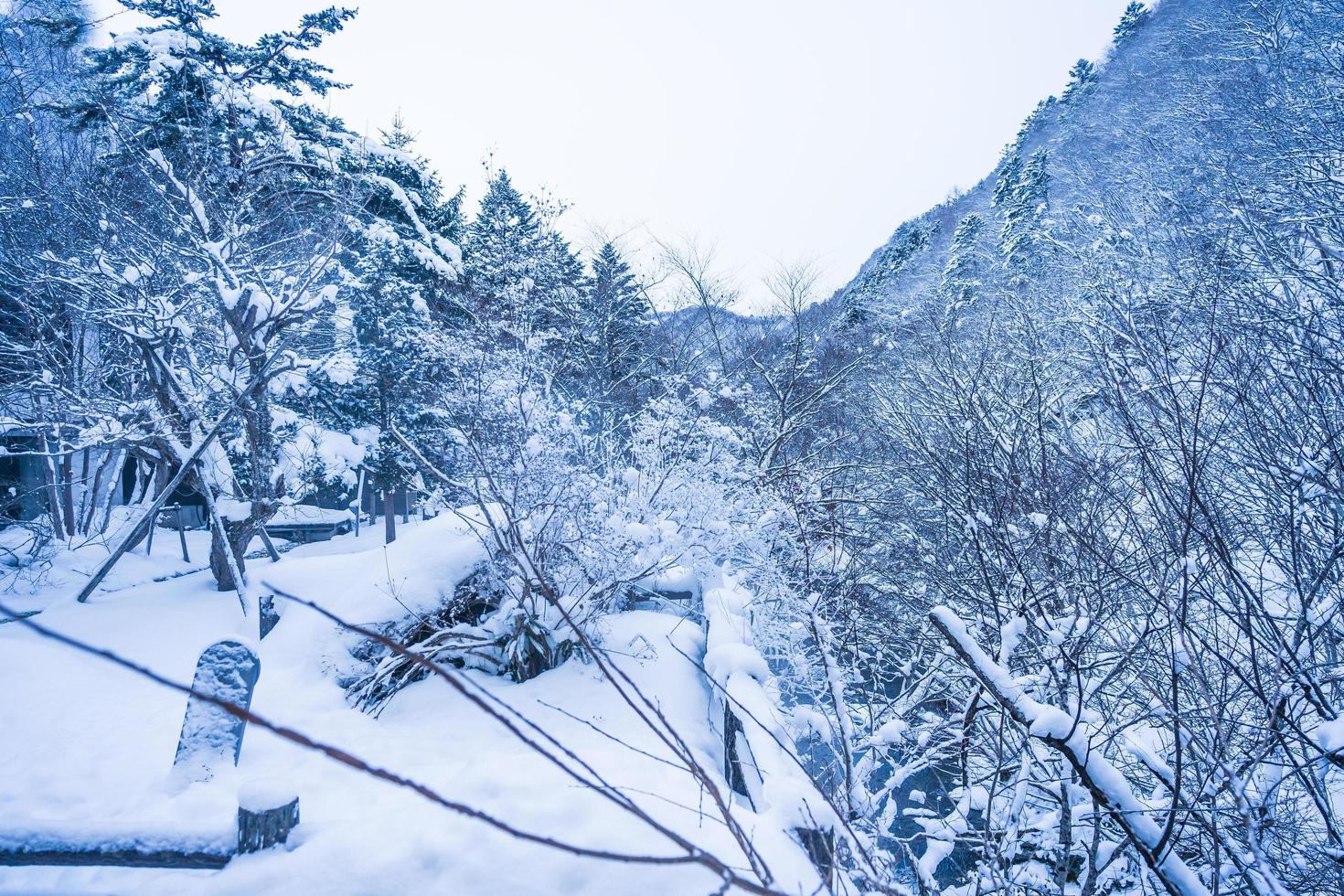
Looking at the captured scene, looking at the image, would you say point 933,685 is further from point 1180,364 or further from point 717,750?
point 1180,364

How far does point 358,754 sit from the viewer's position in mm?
4578

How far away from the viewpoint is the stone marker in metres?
3.22

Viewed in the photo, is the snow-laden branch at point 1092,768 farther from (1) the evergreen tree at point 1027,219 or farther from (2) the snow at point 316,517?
(1) the evergreen tree at point 1027,219

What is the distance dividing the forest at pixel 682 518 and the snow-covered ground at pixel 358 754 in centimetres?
4

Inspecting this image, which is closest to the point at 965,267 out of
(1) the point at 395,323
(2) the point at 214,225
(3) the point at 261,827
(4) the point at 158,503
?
(1) the point at 395,323

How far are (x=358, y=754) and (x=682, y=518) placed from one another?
13.6ft

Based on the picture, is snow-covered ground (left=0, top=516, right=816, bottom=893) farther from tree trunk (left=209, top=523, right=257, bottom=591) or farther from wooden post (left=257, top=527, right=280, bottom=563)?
wooden post (left=257, top=527, right=280, bottom=563)

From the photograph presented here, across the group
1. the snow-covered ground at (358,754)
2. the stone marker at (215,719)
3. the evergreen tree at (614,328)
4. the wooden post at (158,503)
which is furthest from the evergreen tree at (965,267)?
the stone marker at (215,719)

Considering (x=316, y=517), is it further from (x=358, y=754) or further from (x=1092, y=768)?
(x=1092, y=768)

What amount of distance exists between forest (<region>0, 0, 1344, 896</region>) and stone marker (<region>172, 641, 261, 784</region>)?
148 millimetres

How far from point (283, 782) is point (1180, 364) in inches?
371

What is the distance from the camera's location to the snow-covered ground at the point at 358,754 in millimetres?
2344

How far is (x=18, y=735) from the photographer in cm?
478

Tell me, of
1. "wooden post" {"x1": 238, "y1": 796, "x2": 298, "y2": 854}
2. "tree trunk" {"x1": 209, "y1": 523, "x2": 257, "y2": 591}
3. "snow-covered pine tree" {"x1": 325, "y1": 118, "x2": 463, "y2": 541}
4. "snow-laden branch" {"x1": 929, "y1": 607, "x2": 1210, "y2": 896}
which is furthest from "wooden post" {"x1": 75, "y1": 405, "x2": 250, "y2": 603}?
"snow-laden branch" {"x1": 929, "y1": 607, "x2": 1210, "y2": 896}
